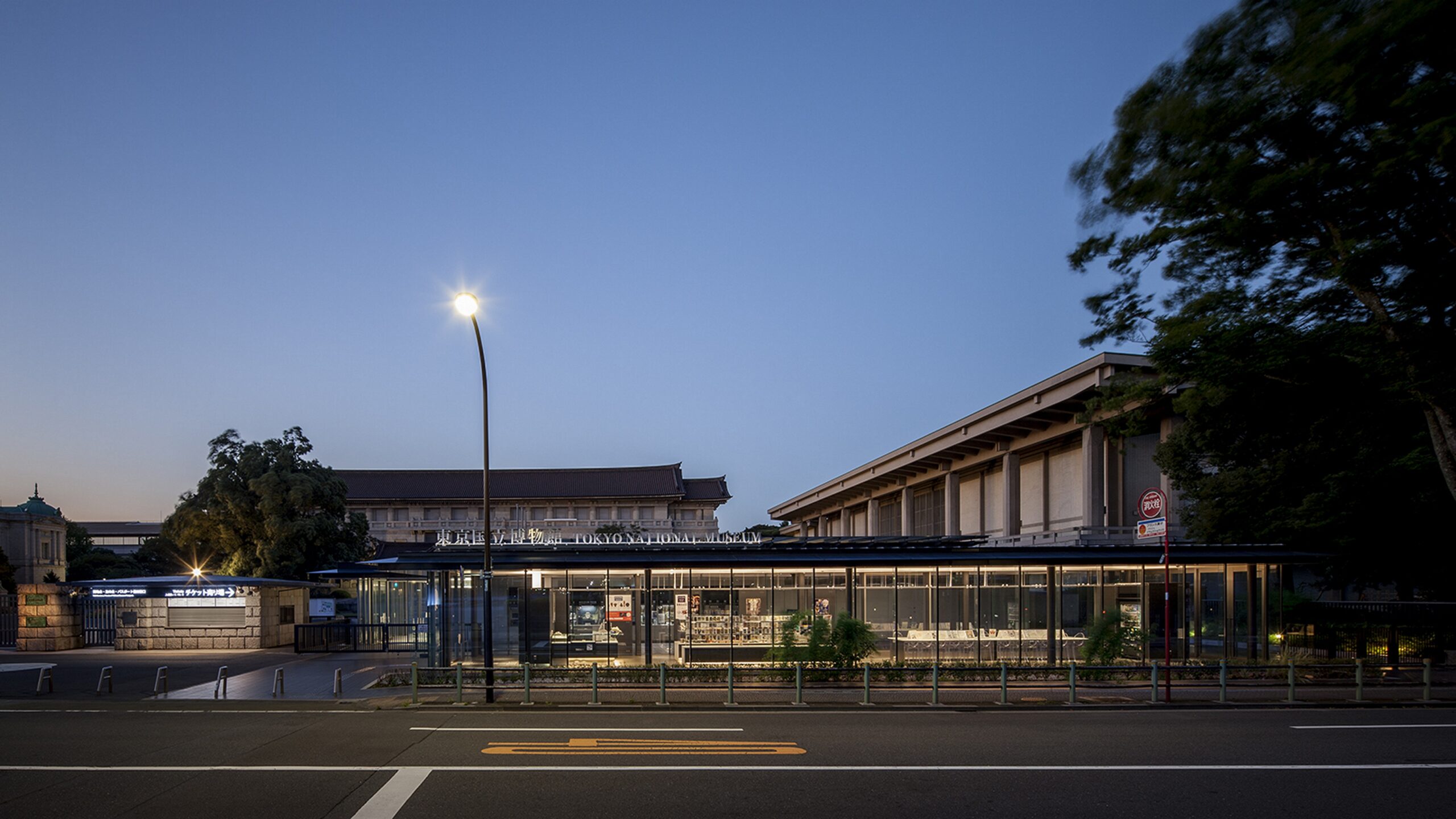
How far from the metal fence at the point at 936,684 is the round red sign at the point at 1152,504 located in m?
3.31

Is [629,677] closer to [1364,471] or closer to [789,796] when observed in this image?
[789,796]

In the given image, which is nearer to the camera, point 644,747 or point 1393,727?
point 644,747

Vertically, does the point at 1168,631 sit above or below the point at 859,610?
above

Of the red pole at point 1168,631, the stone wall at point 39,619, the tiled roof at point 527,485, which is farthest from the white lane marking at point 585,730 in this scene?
the tiled roof at point 527,485

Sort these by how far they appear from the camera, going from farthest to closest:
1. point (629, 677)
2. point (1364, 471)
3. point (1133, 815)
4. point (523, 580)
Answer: point (1364, 471), point (523, 580), point (629, 677), point (1133, 815)

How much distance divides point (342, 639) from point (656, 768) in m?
30.4

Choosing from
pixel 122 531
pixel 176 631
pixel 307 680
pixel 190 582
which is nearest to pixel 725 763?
pixel 307 680

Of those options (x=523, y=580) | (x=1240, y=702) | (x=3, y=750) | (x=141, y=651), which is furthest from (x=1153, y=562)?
(x=141, y=651)

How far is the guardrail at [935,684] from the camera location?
2109cm

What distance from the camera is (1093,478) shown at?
147 ft

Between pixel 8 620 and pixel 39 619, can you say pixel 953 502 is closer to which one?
pixel 39 619

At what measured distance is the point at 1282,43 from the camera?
1858 centimetres

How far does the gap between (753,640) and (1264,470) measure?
66.4 ft

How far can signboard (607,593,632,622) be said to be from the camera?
27.5 meters
